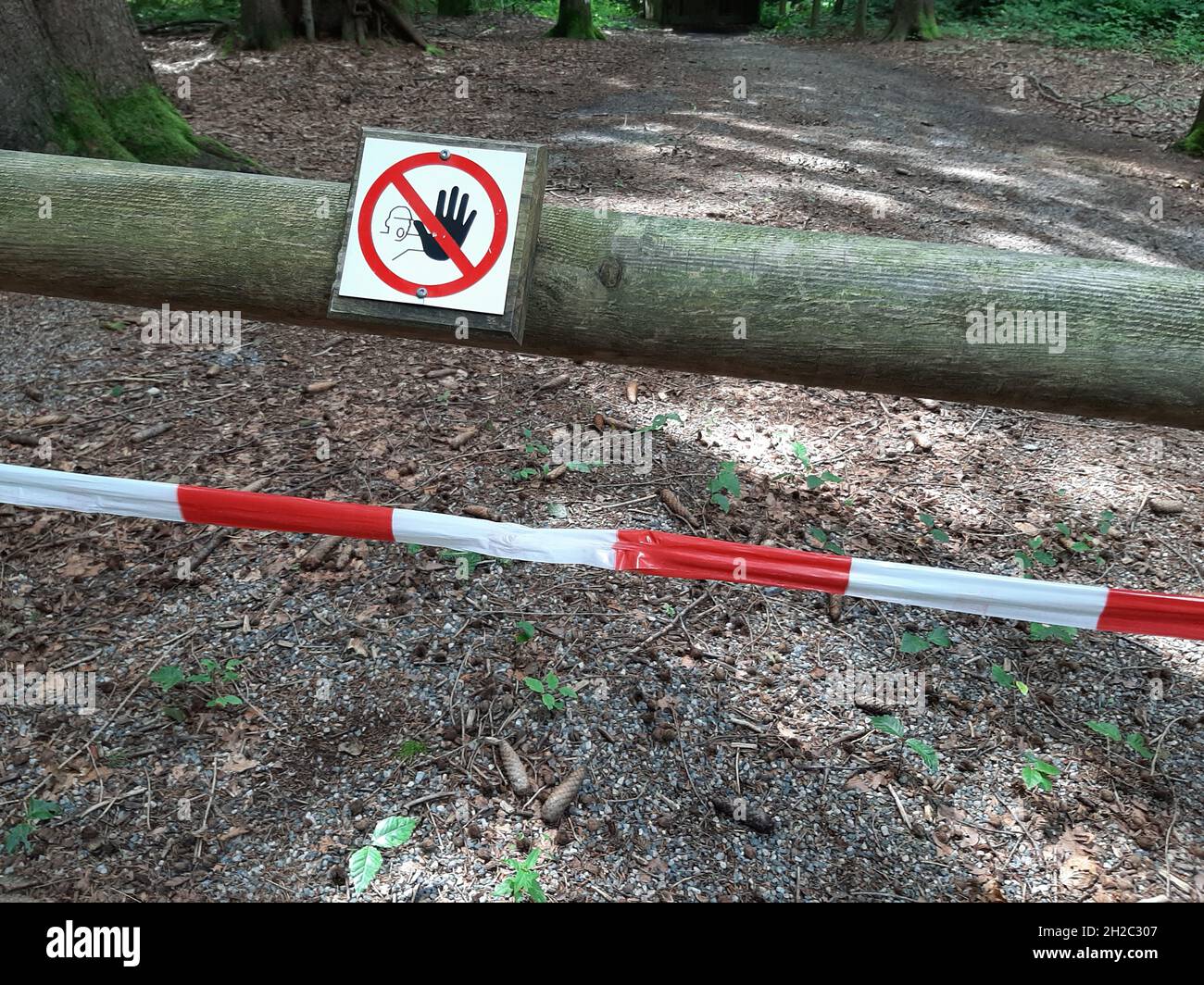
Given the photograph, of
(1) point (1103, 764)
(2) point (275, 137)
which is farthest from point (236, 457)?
(2) point (275, 137)

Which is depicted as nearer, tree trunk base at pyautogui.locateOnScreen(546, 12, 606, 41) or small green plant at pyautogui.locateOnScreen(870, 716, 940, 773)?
small green plant at pyautogui.locateOnScreen(870, 716, 940, 773)

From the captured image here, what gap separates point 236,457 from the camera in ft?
12.4

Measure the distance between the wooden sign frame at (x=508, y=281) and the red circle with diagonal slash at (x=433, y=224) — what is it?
0.04 m

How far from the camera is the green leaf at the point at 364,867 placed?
2.34 meters

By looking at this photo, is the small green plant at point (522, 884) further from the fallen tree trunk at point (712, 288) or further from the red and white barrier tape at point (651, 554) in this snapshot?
the fallen tree trunk at point (712, 288)

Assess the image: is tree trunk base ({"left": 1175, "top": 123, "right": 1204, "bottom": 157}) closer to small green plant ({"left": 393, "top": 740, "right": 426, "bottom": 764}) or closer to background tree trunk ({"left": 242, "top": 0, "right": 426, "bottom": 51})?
background tree trunk ({"left": 242, "top": 0, "right": 426, "bottom": 51})

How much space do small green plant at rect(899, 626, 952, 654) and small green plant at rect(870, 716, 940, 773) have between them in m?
0.33

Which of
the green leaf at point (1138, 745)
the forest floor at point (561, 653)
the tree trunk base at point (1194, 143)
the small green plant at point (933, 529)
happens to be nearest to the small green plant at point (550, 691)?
the forest floor at point (561, 653)

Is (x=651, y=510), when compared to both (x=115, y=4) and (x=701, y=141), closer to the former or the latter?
(x=115, y=4)

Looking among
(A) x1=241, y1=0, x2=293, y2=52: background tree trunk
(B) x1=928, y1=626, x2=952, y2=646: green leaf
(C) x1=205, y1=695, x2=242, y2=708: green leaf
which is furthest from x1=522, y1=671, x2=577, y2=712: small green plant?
(A) x1=241, y1=0, x2=293, y2=52: background tree trunk

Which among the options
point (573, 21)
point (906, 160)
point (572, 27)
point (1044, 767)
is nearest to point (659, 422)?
point (1044, 767)

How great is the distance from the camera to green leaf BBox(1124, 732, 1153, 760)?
2.79m

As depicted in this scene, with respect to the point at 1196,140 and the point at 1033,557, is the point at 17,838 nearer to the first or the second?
the point at 1033,557

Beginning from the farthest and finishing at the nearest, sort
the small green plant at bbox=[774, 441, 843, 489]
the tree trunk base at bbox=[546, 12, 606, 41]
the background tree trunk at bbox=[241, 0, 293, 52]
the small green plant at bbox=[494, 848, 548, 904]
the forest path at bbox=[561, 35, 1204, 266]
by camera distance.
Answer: the tree trunk base at bbox=[546, 12, 606, 41]
the background tree trunk at bbox=[241, 0, 293, 52]
the forest path at bbox=[561, 35, 1204, 266]
the small green plant at bbox=[774, 441, 843, 489]
the small green plant at bbox=[494, 848, 548, 904]
